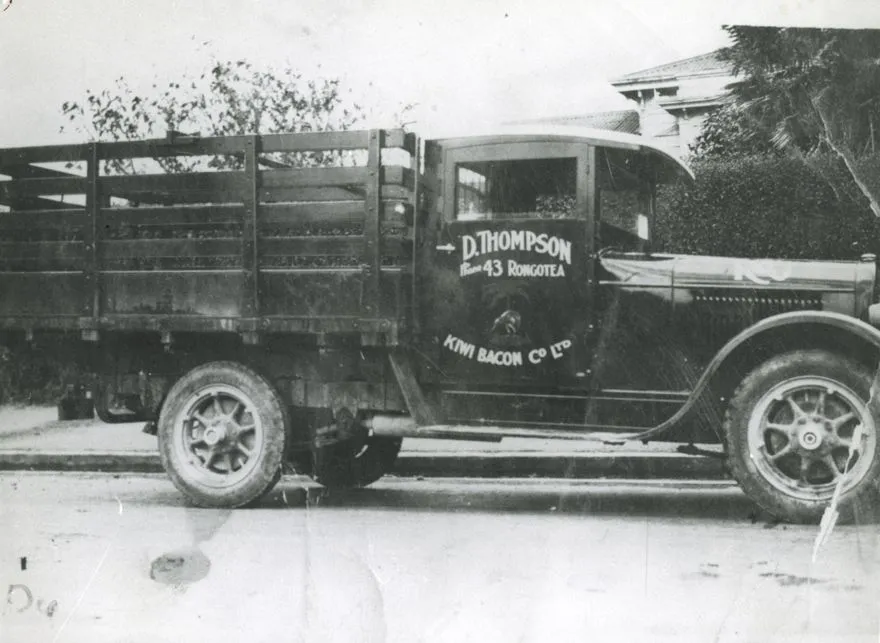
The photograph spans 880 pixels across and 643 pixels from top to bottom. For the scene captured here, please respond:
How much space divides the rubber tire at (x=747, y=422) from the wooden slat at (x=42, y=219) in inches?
160

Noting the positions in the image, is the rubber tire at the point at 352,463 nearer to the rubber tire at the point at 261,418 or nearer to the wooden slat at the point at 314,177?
the rubber tire at the point at 261,418

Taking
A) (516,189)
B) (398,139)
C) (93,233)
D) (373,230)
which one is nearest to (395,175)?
(398,139)

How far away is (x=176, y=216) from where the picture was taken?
247 inches

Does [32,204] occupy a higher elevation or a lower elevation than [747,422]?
higher

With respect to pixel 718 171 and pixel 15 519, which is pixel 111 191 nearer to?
pixel 15 519

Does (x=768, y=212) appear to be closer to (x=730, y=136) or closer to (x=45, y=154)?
→ (x=730, y=136)

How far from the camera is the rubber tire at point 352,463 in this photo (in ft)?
22.6

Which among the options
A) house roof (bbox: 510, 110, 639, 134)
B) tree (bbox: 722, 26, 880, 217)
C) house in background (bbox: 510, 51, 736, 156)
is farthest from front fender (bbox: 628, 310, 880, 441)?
house roof (bbox: 510, 110, 639, 134)

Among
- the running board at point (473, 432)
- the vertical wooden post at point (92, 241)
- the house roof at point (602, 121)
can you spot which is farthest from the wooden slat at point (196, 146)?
the running board at point (473, 432)

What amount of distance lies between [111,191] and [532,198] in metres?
2.62

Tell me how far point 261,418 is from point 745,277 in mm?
2886

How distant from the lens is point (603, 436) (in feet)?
18.2

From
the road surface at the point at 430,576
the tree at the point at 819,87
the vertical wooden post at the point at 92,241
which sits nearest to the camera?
the road surface at the point at 430,576

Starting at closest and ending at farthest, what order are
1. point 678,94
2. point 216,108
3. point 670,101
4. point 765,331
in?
point 765,331 → point 670,101 → point 678,94 → point 216,108
